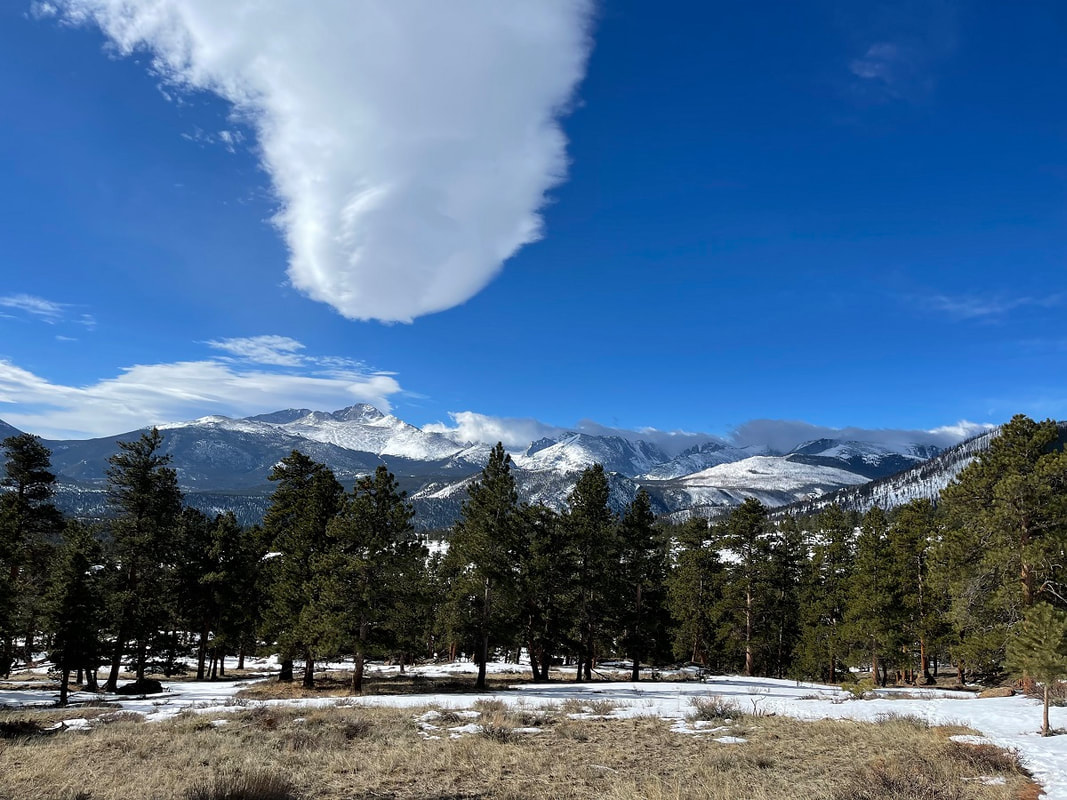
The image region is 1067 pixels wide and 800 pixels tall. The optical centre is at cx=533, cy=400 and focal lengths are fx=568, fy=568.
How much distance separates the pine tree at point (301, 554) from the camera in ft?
92.7

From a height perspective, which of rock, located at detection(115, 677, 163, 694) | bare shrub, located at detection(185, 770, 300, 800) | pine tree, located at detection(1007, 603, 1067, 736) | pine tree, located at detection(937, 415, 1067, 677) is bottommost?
rock, located at detection(115, 677, 163, 694)

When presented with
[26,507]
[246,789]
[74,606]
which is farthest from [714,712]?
[26,507]

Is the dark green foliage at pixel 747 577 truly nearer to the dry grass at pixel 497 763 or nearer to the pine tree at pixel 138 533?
the dry grass at pixel 497 763

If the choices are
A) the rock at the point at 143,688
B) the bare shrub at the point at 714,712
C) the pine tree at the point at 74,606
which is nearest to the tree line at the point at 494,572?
the pine tree at the point at 74,606

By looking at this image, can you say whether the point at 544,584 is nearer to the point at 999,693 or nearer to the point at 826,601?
the point at 826,601

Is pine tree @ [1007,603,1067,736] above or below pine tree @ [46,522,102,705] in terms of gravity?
above

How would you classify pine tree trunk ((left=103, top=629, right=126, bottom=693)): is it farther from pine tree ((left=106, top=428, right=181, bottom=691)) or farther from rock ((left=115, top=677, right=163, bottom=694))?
rock ((left=115, top=677, right=163, bottom=694))

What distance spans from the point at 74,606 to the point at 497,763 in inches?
1109

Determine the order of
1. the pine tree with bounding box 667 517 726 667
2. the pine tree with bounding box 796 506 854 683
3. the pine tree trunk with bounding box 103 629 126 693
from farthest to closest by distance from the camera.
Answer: the pine tree with bounding box 667 517 726 667
the pine tree with bounding box 796 506 854 683
the pine tree trunk with bounding box 103 629 126 693

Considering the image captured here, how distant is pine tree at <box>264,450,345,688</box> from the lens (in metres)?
28.2

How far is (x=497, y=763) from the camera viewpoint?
13352mm

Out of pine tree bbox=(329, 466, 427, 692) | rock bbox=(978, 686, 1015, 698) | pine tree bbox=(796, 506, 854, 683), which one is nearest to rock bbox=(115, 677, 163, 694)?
pine tree bbox=(329, 466, 427, 692)

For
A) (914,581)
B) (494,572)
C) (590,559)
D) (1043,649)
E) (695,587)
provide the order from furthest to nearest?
1. (695,587)
2. (914,581)
3. (590,559)
4. (494,572)
5. (1043,649)

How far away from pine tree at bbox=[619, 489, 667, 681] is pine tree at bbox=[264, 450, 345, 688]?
18138 millimetres
